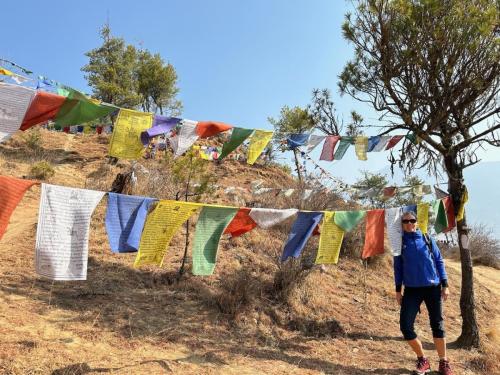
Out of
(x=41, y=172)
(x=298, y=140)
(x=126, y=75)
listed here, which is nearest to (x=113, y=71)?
(x=126, y=75)

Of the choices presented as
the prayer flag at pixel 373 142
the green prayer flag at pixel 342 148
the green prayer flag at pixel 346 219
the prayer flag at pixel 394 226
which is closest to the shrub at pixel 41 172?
the green prayer flag at pixel 342 148

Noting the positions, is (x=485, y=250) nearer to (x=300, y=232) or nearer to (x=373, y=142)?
(x=373, y=142)

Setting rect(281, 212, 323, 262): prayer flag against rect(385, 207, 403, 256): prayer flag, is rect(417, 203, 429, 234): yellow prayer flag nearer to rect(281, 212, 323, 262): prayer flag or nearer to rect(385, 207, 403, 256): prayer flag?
rect(385, 207, 403, 256): prayer flag

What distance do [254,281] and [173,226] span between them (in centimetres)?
316

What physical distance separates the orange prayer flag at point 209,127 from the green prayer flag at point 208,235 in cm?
155

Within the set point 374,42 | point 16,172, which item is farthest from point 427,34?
point 16,172

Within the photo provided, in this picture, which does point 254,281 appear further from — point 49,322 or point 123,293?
point 49,322

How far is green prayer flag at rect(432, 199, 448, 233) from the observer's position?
7367 millimetres

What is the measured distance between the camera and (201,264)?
5043 mm

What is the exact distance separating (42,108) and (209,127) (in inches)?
92.0

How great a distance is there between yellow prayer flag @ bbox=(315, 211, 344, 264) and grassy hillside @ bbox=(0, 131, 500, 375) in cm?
137

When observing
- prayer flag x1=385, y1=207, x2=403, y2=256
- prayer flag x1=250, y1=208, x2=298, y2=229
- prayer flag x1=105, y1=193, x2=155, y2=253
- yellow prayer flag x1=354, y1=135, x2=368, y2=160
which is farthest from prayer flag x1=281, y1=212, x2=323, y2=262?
yellow prayer flag x1=354, y1=135, x2=368, y2=160

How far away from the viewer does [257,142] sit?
698cm

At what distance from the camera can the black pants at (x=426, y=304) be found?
5175 mm
